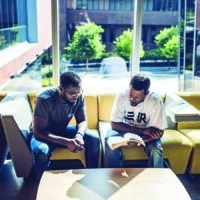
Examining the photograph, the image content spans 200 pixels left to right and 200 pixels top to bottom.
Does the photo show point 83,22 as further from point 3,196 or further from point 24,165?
point 3,196

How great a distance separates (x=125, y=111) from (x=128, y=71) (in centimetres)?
114

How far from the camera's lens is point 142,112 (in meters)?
2.91

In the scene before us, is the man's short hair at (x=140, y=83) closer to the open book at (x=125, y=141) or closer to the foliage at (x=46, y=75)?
the open book at (x=125, y=141)

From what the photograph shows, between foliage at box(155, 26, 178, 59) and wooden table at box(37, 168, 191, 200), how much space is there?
1.95 metres

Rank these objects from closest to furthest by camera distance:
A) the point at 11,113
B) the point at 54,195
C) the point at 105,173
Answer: the point at 54,195
the point at 105,173
the point at 11,113

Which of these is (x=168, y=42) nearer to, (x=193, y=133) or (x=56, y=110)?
(x=193, y=133)

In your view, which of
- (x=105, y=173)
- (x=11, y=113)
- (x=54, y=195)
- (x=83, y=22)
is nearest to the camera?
(x=54, y=195)

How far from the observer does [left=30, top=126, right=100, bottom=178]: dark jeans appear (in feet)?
8.67

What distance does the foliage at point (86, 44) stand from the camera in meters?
3.80

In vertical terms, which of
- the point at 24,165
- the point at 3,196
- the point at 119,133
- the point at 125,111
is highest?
the point at 125,111

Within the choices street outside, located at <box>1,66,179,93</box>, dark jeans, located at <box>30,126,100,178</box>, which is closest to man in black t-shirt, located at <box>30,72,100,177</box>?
dark jeans, located at <box>30,126,100,178</box>

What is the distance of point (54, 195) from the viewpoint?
6.56 feet

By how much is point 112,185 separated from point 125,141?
22.6 inches

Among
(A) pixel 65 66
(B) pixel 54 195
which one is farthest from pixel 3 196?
(A) pixel 65 66
